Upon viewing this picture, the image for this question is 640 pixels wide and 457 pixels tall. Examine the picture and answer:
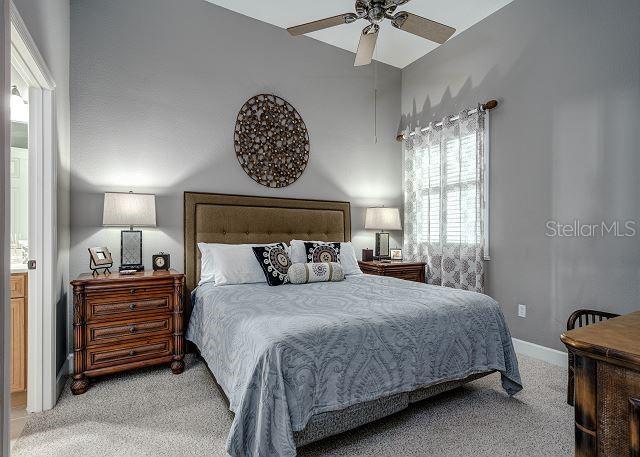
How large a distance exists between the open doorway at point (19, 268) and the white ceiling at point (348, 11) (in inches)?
76.6

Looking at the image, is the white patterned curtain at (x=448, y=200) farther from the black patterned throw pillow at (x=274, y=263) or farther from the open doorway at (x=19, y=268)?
the open doorway at (x=19, y=268)

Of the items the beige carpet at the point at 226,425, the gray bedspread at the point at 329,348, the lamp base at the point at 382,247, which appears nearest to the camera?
the gray bedspread at the point at 329,348

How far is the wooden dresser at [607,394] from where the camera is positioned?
821 mm

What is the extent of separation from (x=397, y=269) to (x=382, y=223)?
55 cm

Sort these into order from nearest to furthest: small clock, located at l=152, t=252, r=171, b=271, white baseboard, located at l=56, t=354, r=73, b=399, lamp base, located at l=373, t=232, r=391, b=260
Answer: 1. white baseboard, located at l=56, t=354, r=73, b=399
2. small clock, located at l=152, t=252, r=171, b=271
3. lamp base, located at l=373, t=232, r=391, b=260

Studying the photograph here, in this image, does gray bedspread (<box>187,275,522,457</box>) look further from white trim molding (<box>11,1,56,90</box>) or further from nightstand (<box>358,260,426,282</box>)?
white trim molding (<box>11,1,56,90</box>)

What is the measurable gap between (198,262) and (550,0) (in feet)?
12.6

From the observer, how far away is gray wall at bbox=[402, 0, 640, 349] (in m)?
2.58

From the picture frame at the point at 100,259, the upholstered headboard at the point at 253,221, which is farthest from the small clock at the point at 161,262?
the picture frame at the point at 100,259

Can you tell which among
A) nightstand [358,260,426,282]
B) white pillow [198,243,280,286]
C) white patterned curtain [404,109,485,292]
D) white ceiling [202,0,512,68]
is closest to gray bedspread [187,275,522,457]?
white pillow [198,243,280,286]

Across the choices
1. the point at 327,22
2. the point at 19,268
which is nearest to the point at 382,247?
the point at 327,22

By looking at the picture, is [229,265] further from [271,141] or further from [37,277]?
[271,141]

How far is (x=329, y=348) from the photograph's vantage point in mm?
1710

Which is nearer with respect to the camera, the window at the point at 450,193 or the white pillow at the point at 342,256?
the white pillow at the point at 342,256
